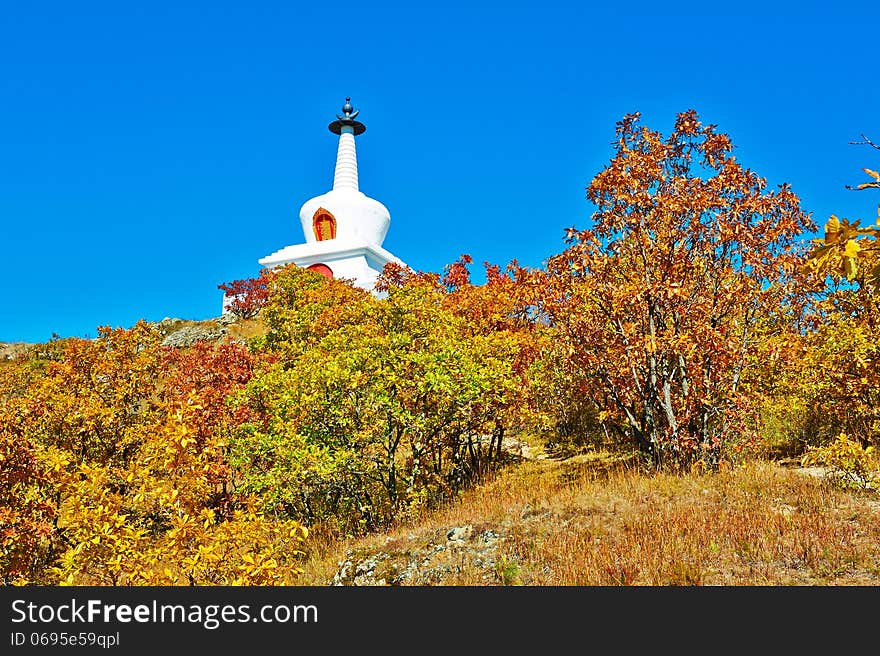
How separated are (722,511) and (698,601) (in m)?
3.08

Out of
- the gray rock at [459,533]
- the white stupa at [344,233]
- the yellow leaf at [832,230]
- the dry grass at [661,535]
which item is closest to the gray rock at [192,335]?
the white stupa at [344,233]

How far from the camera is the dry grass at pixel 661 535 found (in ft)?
22.7

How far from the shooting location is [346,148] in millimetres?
55531

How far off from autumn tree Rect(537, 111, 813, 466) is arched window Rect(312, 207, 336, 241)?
38007 millimetres

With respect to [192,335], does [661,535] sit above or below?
below

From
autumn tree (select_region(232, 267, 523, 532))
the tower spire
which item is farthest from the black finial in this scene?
autumn tree (select_region(232, 267, 523, 532))

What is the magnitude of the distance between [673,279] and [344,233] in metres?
38.8

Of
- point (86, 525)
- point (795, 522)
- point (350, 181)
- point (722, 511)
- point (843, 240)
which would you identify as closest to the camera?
point (843, 240)

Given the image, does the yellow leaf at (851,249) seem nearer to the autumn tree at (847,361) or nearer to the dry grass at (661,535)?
the dry grass at (661,535)

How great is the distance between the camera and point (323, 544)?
10.9 meters

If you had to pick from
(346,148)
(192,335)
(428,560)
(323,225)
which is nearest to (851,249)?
(428,560)

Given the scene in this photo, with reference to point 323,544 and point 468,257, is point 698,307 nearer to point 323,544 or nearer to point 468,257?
point 323,544

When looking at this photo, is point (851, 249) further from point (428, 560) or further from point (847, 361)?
point (847, 361)

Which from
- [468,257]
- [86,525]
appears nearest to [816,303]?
[86,525]
